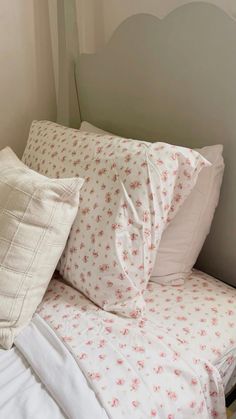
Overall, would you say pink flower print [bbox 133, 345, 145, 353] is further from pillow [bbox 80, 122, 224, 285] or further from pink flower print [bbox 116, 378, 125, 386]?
pillow [bbox 80, 122, 224, 285]

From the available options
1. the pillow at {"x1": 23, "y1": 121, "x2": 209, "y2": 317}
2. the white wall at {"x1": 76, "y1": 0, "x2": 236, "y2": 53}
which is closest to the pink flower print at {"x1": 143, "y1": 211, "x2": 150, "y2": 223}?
the pillow at {"x1": 23, "y1": 121, "x2": 209, "y2": 317}

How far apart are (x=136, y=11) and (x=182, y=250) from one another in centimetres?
81

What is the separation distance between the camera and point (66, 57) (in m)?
1.41

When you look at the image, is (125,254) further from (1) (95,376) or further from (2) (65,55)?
(2) (65,55)

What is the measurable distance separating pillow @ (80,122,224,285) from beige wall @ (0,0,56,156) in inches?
31.5

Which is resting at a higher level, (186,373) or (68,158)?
(68,158)

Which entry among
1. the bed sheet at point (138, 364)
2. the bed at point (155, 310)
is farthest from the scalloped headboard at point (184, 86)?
the bed sheet at point (138, 364)

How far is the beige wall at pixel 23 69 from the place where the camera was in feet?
4.54

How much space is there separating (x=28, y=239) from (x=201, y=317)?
0.45 meters

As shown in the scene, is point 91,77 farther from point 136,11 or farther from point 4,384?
point 4,384

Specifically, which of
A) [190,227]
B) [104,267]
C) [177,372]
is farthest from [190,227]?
[177,372]

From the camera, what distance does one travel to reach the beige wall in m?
1.38

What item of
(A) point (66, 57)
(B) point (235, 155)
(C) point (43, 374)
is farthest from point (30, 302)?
(A) point (66, 57)

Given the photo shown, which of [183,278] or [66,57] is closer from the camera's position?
[183,278]
